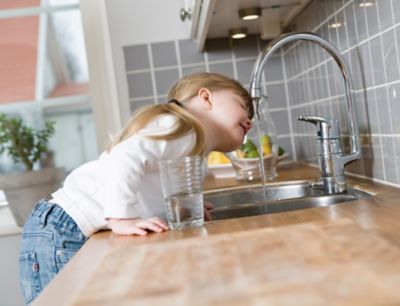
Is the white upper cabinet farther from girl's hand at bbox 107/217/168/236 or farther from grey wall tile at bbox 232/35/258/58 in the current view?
girl's hand at bbox 107/217/168/236

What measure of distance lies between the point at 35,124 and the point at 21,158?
0.49ft

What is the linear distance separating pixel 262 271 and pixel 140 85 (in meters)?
1.92

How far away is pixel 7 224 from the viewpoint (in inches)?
105

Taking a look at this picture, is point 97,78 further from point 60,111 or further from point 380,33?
point 380,33

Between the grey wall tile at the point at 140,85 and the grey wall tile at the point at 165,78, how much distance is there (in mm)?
29

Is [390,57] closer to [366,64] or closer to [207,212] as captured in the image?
[366,64]

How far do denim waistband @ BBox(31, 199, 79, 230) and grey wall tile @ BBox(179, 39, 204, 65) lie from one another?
1.15m

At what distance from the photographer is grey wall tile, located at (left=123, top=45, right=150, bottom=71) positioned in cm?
257

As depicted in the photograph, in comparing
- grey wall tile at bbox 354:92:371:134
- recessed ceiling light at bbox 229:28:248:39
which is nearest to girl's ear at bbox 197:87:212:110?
grey wall tile at bbox 354:92:371:134

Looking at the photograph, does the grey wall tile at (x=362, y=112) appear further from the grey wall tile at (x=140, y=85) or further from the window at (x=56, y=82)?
the window at (x=56, y=82)

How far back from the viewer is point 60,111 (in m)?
2.84

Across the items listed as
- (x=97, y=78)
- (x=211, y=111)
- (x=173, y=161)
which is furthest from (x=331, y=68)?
(x=97, y=78)

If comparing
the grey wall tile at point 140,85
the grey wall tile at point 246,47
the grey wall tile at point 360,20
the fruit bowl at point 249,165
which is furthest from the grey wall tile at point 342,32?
the grey wall tile at point 140,85

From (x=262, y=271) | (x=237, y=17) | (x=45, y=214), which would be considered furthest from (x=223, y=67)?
(x=262, y=271)
